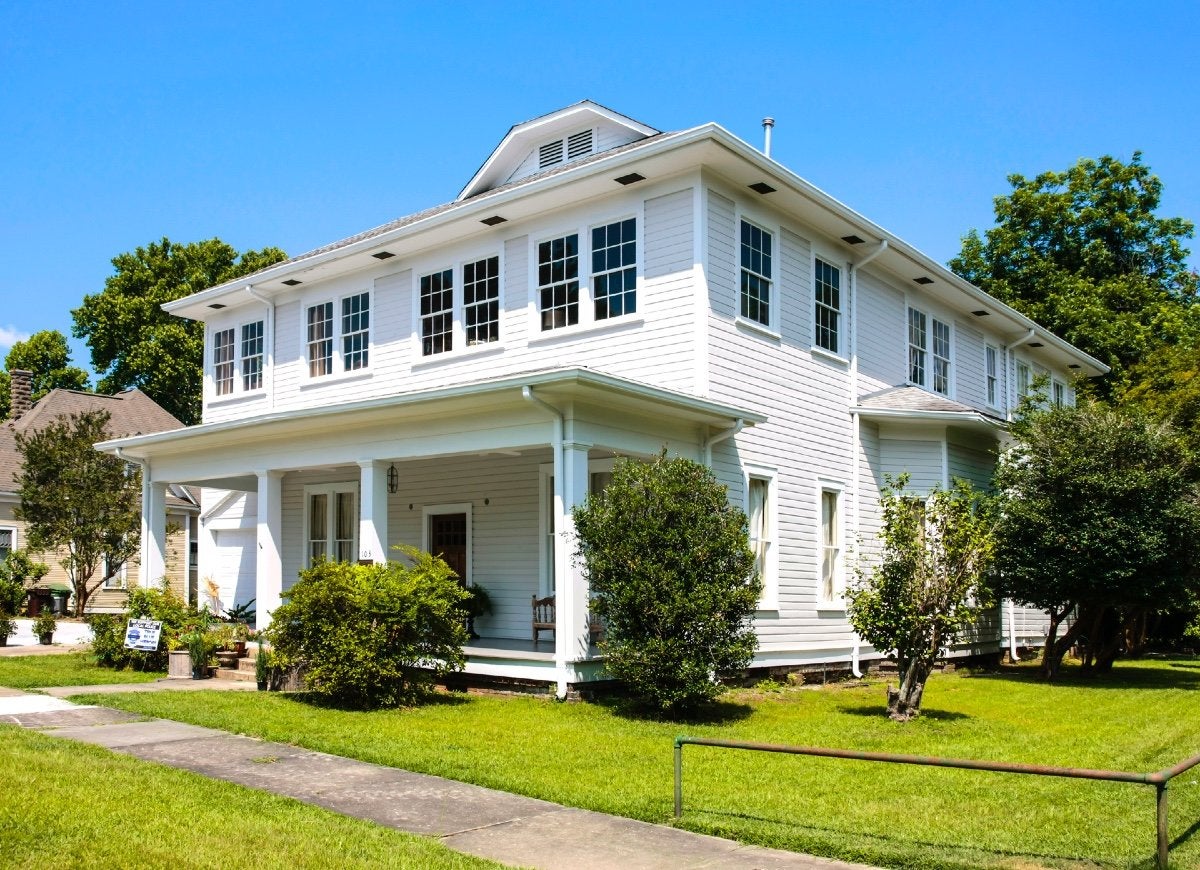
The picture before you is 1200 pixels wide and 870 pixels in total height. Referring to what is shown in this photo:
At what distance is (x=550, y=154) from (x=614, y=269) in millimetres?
4229

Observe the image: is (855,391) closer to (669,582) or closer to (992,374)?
(992,374)

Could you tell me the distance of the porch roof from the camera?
12.4 m

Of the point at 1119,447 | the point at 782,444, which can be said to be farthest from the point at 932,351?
the point at 782,444

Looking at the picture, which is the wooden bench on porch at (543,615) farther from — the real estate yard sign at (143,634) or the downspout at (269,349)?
the downspout at (269,349)

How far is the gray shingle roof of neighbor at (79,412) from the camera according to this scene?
32844 millimetres

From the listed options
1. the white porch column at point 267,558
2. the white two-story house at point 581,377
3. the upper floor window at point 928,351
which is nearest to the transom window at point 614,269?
the white two-story house at point 581,377

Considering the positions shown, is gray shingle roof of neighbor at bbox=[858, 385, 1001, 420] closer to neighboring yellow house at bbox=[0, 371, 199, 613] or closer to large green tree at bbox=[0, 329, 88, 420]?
neighboring yellow house at bbox=[0, 371, 199, 613]

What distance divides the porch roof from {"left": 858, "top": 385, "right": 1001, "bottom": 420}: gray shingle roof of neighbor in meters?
4.04

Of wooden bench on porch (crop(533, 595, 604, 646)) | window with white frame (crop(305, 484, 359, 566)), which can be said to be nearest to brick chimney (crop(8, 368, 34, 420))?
window with white frame (crop(305, 484, 359, 566))

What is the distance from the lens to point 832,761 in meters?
9.75

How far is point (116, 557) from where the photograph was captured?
2755 cm

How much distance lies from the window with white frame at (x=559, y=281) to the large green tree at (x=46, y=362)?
41.3 metres

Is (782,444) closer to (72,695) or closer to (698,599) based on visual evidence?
(698,599)

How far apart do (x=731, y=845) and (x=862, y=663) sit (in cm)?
1163
